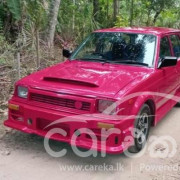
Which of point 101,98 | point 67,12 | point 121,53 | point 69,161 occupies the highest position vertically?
point 67,12

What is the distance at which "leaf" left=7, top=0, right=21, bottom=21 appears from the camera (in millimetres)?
7773

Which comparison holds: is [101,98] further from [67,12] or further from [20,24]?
[67,12]

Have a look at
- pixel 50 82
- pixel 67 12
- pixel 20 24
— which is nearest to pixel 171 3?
pixel 67 12

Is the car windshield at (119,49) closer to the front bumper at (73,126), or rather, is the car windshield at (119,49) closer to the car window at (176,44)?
the car window at (176,44)

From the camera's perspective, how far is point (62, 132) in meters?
3.62

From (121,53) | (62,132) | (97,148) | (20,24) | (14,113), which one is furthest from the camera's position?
(20,24)

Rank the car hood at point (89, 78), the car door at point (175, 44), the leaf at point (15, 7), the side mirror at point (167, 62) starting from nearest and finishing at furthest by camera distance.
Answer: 1. the car hood at point (89, 78)
2. the side mirror at point (167, 62)
3. the car door at point (175, 44)
4. the leaf at point (15, 7)

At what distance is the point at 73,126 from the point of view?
3.46m

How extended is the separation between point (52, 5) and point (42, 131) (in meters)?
5.79

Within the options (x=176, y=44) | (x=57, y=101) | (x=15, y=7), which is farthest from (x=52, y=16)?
(x=57, y=101)

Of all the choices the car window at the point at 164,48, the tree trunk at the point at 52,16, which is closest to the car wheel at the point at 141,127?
the car window at the point at 164,48

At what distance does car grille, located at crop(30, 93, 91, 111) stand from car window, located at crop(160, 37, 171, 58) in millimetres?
1871

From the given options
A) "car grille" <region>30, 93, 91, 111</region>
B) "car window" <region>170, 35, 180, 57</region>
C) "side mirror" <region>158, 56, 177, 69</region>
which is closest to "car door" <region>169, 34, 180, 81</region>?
"car window" <region>170, 35, 180, 57</region>

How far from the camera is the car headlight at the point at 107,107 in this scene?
3.36m
